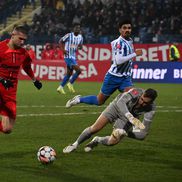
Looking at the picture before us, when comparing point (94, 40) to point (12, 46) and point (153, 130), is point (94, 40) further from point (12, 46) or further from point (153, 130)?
point (12, 46)

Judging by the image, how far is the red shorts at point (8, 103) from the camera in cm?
1066

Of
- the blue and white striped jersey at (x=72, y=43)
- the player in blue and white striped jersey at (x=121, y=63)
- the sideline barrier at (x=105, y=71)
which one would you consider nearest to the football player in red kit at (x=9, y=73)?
A: the player in blue and white striped jersey at (x=121, y=63)

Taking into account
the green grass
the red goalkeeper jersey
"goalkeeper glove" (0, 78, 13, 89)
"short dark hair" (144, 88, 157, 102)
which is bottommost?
the green grass

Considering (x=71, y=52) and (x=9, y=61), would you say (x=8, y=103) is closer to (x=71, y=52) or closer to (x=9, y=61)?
(x=9, y=61)

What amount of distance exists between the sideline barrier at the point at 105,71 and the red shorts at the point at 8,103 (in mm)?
20745

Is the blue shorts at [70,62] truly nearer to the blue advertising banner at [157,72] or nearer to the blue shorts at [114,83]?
the blue advertising banner at [157,72]

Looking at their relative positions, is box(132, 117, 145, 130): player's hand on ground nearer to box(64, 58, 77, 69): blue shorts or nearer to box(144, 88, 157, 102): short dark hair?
box(144, 88, 157, 102): short dark hair

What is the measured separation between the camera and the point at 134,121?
9.20 metres

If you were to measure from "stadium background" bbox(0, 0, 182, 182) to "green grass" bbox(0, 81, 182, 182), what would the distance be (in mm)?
14

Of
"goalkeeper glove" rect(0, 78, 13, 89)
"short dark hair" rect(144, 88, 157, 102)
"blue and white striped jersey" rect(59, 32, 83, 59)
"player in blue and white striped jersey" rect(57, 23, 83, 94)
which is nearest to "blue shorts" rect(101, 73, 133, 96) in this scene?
"goalkeeper glove" rect(0, 78, 13, 89)

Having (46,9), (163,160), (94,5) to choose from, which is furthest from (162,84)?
(163,160)

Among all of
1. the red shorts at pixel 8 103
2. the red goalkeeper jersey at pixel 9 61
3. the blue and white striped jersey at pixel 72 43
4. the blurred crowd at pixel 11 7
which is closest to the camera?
the red goalkeeper jersey at pixel 9 61

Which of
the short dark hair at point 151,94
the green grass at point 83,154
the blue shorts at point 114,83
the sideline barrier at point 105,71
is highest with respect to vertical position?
the short dark hair at point 151,94

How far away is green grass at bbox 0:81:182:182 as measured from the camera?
8.80m
